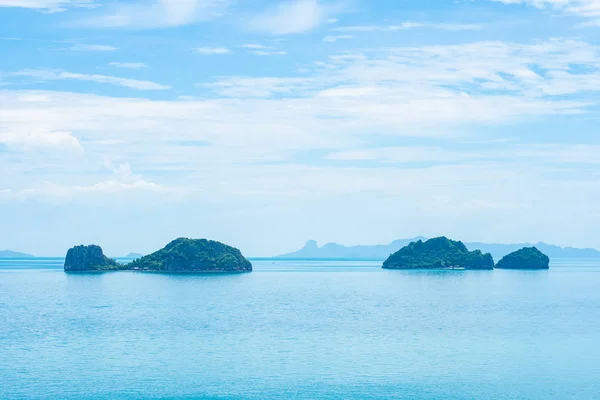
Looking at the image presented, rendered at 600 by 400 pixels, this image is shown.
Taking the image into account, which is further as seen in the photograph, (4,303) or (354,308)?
(4,303)

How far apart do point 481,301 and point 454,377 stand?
79.9 m

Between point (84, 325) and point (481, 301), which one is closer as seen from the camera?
point (84, 325)

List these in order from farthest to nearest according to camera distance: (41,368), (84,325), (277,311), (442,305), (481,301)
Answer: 1. (481,301)
2. (442,305)
3. (277,311)
4. (84,325)
5. (41,368)

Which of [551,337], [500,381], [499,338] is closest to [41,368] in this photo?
[500,381]

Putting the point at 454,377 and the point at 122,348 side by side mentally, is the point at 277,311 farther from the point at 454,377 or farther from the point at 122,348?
the point at 454,377

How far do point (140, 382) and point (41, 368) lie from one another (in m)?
11.4

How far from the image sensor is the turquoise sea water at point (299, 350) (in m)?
54.2

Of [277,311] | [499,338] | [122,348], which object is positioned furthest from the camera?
[277,311]

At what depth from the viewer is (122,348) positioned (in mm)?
71312

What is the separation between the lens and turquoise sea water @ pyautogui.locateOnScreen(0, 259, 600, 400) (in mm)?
54156

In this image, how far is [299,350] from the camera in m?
70.4

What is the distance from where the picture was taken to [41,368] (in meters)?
60.6

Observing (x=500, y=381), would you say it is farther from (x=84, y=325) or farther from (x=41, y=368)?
(x=84, y=325)

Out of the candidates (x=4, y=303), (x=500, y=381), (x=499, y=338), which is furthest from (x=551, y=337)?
(x=4, y=303)
